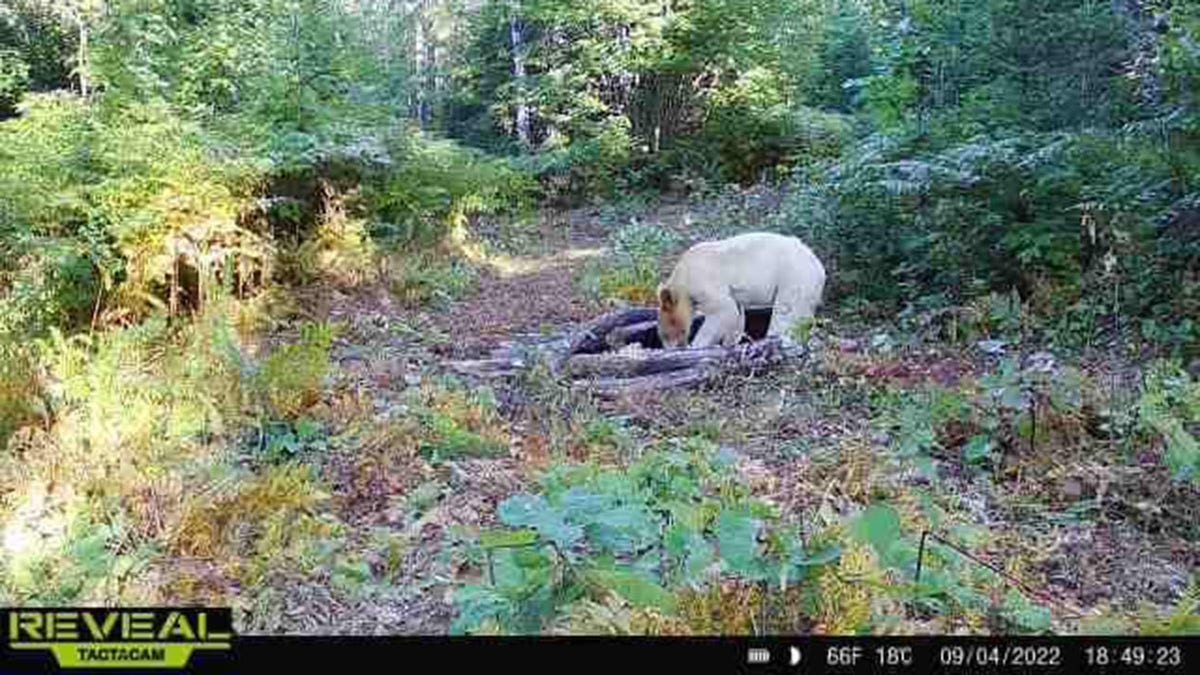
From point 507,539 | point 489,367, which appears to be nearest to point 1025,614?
point 507,539

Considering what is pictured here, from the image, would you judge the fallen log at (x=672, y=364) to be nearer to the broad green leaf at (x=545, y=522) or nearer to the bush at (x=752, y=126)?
the broad green leaf at (x=545, y=522)

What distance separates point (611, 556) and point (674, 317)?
4669mm

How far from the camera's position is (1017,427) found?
5371 millimetres

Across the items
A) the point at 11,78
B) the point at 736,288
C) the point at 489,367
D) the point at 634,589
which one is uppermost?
the point at 11,78

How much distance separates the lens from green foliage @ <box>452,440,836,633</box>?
3006mm

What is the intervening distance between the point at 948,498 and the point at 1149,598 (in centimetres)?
100

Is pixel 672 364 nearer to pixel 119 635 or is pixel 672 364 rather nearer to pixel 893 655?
pixel 893 655

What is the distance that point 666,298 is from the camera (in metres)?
8.09

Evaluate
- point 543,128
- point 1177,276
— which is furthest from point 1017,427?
point 543,128

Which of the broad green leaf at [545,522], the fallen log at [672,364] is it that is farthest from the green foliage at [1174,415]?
the broad green leaf at [545,522]

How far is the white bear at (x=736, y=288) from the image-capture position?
803 centimetres

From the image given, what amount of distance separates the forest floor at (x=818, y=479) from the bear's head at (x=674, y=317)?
1071 millimetres

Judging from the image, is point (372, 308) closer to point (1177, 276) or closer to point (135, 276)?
point (135, 276)

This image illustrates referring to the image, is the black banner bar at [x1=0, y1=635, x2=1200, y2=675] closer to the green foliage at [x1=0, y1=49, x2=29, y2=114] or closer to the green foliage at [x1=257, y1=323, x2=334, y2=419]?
the green foliage at [x1=257, y1=323, x2=334, y2=419]
